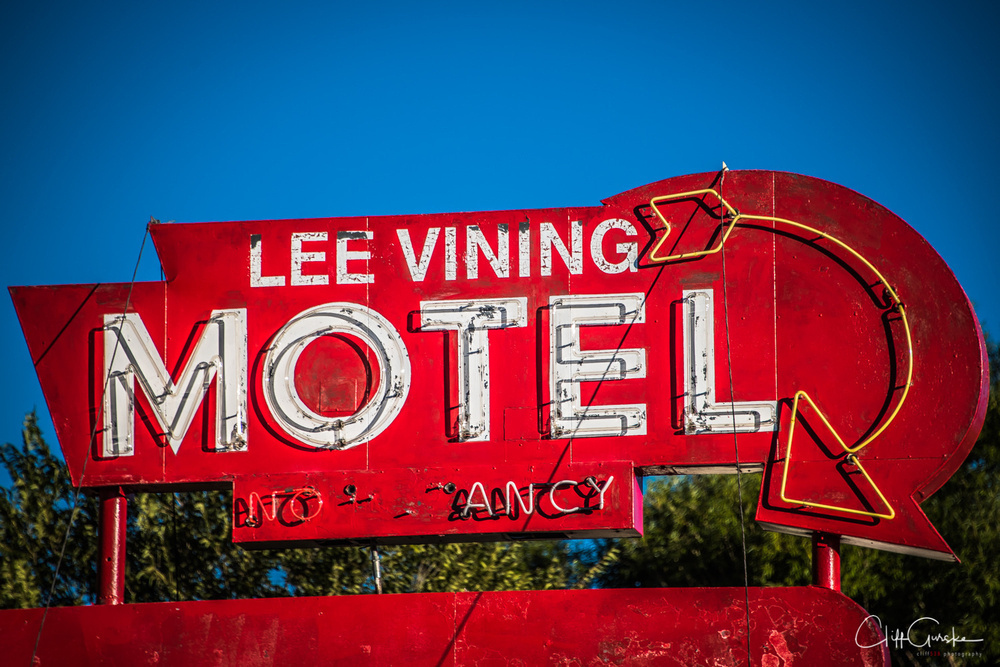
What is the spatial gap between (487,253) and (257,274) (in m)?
2.71

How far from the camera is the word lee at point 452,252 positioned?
47.9 feet

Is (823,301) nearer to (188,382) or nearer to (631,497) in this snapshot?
(631,497)

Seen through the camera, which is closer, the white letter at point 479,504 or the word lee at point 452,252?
the white letter at point 479,504

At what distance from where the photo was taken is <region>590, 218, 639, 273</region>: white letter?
14508mm

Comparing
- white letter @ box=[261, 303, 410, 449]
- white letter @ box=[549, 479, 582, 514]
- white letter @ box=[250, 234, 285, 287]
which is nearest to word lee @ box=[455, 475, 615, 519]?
white letter @ box=[549, 479, 582, 514]

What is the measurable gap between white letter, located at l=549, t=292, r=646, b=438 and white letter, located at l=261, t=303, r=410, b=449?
1733mm

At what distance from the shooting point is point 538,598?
1323 centimetres

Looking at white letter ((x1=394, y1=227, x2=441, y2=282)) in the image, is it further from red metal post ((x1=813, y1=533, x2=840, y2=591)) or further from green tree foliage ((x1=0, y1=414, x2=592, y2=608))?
green tree foliage ((x1=0, y1=414, x2=592, y2=608))

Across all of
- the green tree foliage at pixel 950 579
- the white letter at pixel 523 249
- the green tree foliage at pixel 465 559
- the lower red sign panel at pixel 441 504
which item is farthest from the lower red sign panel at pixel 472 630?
the green tree foliage at pixel 950 579

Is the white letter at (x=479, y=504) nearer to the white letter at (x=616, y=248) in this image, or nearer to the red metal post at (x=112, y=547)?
the white letter at (x=616, y=248)

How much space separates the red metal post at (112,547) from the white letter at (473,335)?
3.98 m

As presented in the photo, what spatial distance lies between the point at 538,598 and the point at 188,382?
4777 millimetres

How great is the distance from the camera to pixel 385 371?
47.7 ft

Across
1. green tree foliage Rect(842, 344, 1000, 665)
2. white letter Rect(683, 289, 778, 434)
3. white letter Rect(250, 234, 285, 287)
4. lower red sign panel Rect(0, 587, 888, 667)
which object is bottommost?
green tree foliage Rect(842, 344, 1000, 665)
